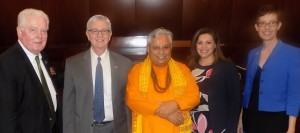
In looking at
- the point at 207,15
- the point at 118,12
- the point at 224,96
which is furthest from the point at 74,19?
the point at 224,96

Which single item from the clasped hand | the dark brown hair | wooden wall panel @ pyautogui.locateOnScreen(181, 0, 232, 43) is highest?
wooden wall panel @ pyautogui.locateOnScreen(181, 0, 232, 43)

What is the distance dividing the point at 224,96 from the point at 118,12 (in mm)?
4443

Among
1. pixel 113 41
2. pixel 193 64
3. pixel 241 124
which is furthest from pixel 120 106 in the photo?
pixel 113 41

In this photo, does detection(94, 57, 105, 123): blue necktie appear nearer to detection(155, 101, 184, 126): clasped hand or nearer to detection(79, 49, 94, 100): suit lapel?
detection(79, 49, 94, 100): suit lapel

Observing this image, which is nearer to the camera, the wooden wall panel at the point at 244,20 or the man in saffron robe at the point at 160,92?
the man in saffron robe at the point at 160,92

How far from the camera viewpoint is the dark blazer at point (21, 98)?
70.7 inches

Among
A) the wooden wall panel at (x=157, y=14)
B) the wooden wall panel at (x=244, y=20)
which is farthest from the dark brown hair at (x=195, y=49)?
the wooden wall panel at (x=244, y=20)

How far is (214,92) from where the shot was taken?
8.04 feet

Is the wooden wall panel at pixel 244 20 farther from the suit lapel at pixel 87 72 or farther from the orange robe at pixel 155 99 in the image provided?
the suit lapel at pixel 87 72

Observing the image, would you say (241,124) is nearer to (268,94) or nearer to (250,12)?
(268,94)

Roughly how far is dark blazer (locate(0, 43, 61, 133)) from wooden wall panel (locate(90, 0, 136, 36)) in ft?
15.1

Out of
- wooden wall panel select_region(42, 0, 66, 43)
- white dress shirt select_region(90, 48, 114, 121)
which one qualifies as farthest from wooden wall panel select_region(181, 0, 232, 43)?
white dress shirt select_region(90, 48, 114, 121)

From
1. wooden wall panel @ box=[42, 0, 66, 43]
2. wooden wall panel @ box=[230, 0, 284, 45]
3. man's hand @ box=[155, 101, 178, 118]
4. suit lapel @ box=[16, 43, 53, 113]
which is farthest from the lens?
wooden wall panel @ box=[230, 0, 284, 45]

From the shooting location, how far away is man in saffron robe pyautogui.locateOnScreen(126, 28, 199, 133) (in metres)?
2.30
